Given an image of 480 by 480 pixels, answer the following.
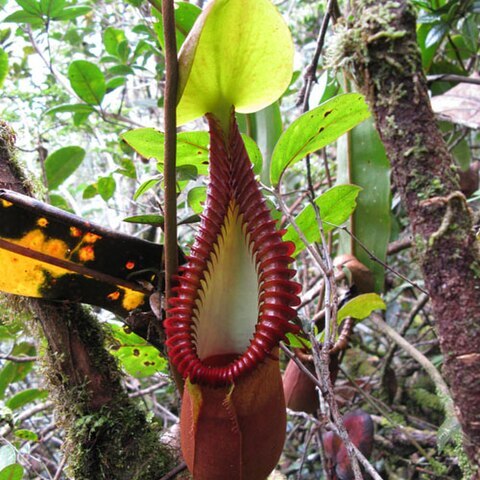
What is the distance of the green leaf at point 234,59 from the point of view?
645 mm

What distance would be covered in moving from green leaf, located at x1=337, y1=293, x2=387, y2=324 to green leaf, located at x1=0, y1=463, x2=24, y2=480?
28.3 inches

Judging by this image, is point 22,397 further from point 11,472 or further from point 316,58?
point 316,58

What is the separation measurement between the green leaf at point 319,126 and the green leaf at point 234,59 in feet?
0.36

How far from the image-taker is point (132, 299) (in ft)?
2.86

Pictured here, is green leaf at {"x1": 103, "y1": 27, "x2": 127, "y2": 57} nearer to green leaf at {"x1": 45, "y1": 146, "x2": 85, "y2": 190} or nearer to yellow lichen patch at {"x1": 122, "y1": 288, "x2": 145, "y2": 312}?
green leaf at {"x1": 45, "y1": 146, "x2": 85, "y2": 190}

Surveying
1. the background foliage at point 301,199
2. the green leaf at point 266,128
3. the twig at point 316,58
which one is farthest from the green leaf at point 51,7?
the twig at point 316,58

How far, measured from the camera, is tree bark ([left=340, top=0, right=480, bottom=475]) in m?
0.54

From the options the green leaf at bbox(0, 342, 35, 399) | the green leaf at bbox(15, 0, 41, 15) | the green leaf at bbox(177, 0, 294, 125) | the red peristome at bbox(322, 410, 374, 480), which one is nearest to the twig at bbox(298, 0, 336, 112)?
the green leaf at bbox(177, 0, 294, 125)

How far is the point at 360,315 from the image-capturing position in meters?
1.04

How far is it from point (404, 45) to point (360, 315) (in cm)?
60

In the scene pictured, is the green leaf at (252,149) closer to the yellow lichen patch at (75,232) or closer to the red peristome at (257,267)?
the red peristome at (257,267)

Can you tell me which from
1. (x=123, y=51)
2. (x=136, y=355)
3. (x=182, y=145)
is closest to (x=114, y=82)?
(x=123, y=51)

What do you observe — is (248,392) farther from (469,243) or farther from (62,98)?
(62,98)

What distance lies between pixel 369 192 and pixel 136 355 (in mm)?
787
